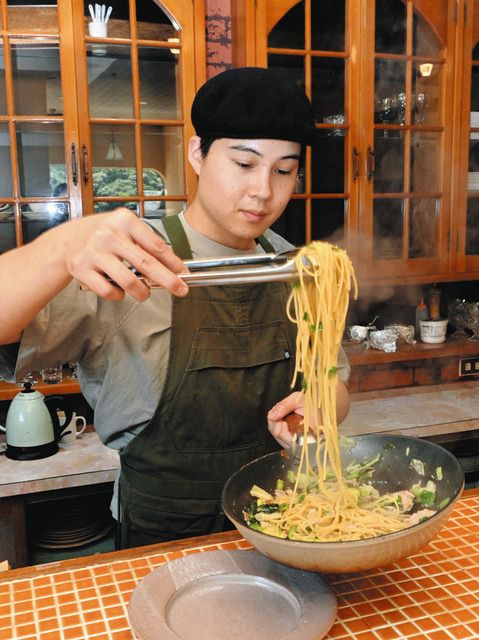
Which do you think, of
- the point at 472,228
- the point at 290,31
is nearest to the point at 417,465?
the point at 290,31

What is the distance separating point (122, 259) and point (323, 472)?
605 mm

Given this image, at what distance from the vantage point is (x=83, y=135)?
2.89 metres

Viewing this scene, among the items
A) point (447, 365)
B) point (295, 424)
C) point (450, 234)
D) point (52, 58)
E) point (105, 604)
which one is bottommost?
point (447, 365)

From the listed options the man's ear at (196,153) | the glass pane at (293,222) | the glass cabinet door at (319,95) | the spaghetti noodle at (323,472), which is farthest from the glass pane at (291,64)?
the spaghetti noodle at (323,472)

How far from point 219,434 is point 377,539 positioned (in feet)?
2.77

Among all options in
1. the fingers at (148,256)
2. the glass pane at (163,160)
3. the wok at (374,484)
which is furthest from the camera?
the glass pane at (163,160)

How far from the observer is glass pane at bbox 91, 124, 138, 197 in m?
2.97

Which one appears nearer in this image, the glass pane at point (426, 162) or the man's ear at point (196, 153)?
the man's ear at point (196, 153)

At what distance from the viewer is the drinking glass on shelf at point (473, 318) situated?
3896 millimetres

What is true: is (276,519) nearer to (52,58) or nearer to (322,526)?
(322,526)

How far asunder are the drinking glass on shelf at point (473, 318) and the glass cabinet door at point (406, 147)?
20.3 inches

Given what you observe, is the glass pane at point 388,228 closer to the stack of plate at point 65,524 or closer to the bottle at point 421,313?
the bottle at point 421,313

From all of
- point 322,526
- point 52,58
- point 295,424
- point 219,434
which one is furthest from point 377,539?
point 52,58

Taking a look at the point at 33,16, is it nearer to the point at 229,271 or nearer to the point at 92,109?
the point at 92,109
